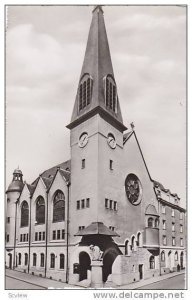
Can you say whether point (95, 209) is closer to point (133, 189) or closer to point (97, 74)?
point (133, 189)

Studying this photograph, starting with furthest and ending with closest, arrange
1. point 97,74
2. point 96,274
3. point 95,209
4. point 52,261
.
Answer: point 52,261 < point 97,74 < point 95,209 < point 96,274

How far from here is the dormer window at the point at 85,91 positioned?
1700cm

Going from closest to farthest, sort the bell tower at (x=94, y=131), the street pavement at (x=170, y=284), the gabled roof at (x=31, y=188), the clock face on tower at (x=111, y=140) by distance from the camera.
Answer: the street pavement at (x=170, y=284), the bell tower at (x=94, y=131), the clock face on tower at (x=111, y=140), the gabled roof at (x=31, y=188)

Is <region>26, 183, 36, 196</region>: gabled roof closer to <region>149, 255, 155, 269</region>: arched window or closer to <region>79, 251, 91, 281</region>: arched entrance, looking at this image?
<region>79, 251, 91, 281</region>: arched entrance

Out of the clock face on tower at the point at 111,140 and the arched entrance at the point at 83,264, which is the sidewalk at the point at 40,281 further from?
the clock face on tower at the point at 111,140

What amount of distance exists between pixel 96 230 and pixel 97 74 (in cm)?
647

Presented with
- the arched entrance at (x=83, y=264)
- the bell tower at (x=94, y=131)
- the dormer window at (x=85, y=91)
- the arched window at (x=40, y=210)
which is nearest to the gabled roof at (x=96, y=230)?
the bell tower at (x=94, y=131)

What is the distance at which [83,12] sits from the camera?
52.5 ft

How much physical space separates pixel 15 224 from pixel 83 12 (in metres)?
9.08

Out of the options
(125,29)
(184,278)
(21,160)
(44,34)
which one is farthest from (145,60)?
(184,278)

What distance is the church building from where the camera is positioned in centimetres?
1619

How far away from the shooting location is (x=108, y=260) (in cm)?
1612

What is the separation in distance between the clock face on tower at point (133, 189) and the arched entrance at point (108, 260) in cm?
284

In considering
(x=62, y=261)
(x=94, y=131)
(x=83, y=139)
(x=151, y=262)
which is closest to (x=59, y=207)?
(x=62, y=261)
